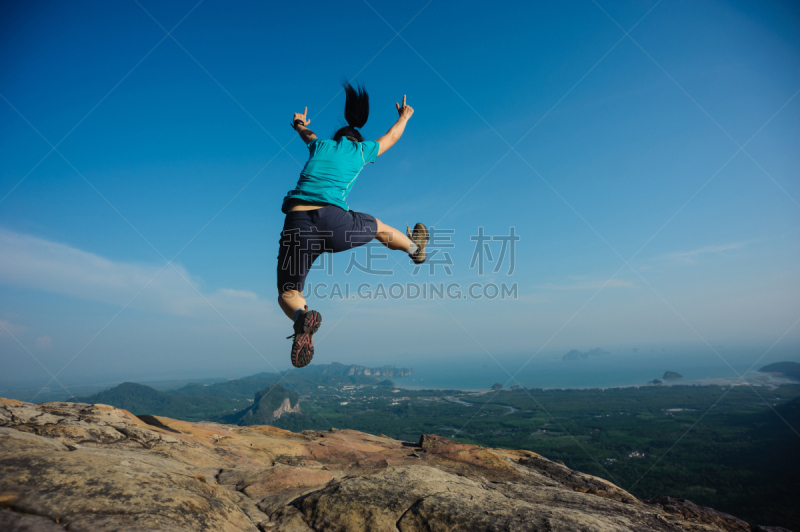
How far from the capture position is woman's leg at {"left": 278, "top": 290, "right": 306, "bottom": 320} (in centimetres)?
430

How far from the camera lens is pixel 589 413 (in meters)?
77.8

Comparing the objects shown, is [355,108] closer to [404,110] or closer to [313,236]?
[404,110]

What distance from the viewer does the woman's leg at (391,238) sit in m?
4.72

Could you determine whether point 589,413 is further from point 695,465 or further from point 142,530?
point 142,530

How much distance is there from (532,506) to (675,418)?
303 feet

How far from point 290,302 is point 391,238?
155 cm

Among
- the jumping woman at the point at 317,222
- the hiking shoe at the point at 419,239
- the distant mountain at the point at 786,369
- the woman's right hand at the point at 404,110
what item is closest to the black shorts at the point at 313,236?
the jumping woman at the point at 317,222

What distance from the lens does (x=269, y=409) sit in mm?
72938

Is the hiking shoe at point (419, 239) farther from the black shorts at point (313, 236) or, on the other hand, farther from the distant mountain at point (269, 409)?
the distant mountain at point (269, 409)

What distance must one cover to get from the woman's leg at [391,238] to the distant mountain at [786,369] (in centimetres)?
19731

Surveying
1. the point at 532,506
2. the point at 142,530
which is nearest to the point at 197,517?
the point at 142,530

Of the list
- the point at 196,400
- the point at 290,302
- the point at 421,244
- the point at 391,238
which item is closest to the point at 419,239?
the point at 421,244

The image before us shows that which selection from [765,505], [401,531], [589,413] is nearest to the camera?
[401,531]

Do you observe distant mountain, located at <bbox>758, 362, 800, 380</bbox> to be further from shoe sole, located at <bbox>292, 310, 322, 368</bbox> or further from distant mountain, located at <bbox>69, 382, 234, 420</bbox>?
distant mountain, located at <bbox>69, 382, 234, 420</bbox>
